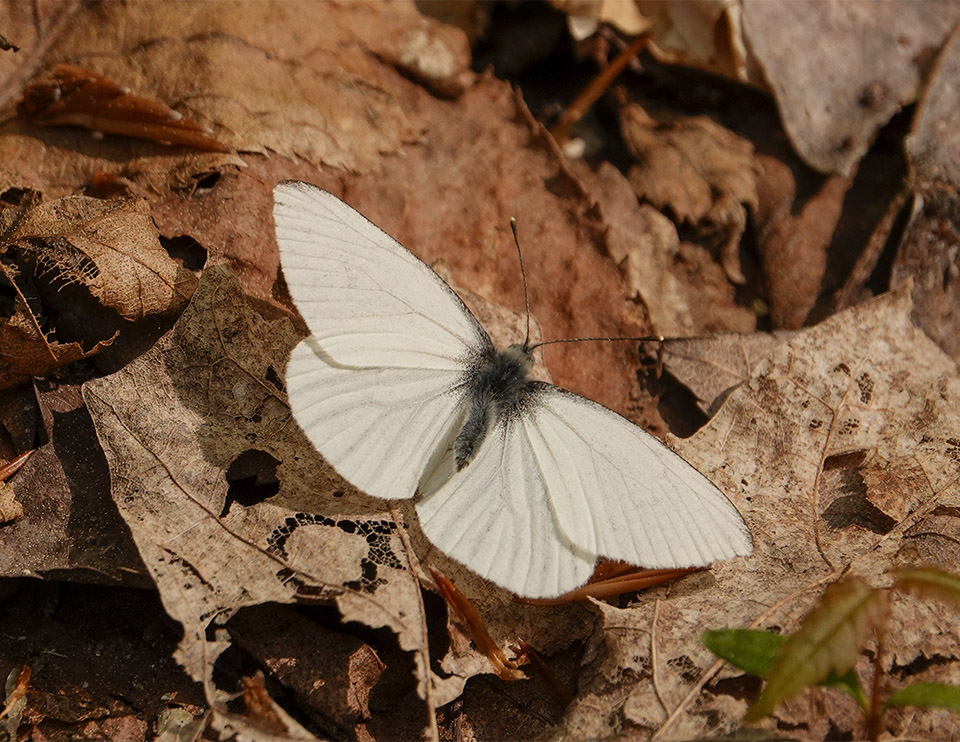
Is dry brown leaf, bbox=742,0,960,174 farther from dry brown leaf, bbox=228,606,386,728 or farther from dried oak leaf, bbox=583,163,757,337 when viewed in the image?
dry brown leaf, bbox=228,606,386,728

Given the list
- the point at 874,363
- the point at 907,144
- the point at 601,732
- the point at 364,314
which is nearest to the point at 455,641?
the point at 601,732

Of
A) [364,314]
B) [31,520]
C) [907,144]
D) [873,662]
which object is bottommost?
[31,520]

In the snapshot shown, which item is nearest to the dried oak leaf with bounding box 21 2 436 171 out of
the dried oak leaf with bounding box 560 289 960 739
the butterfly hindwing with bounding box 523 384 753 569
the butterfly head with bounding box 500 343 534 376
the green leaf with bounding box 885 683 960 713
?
the butterfly head with bounding box 500 343 534 376

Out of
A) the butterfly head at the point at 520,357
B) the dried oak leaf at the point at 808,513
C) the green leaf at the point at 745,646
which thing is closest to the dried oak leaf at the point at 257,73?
the butterfly head at the point at 520,357

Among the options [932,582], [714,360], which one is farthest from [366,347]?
[932,582]

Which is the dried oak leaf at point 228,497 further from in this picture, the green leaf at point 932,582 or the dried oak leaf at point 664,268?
the dried oak leaf at point 664,268

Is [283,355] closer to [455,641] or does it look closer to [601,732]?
[455,641]

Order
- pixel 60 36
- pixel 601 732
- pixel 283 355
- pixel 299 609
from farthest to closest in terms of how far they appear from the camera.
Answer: pixel 60 36 < pixel 283 355 < pixel 299 609 < pixel 601 732
